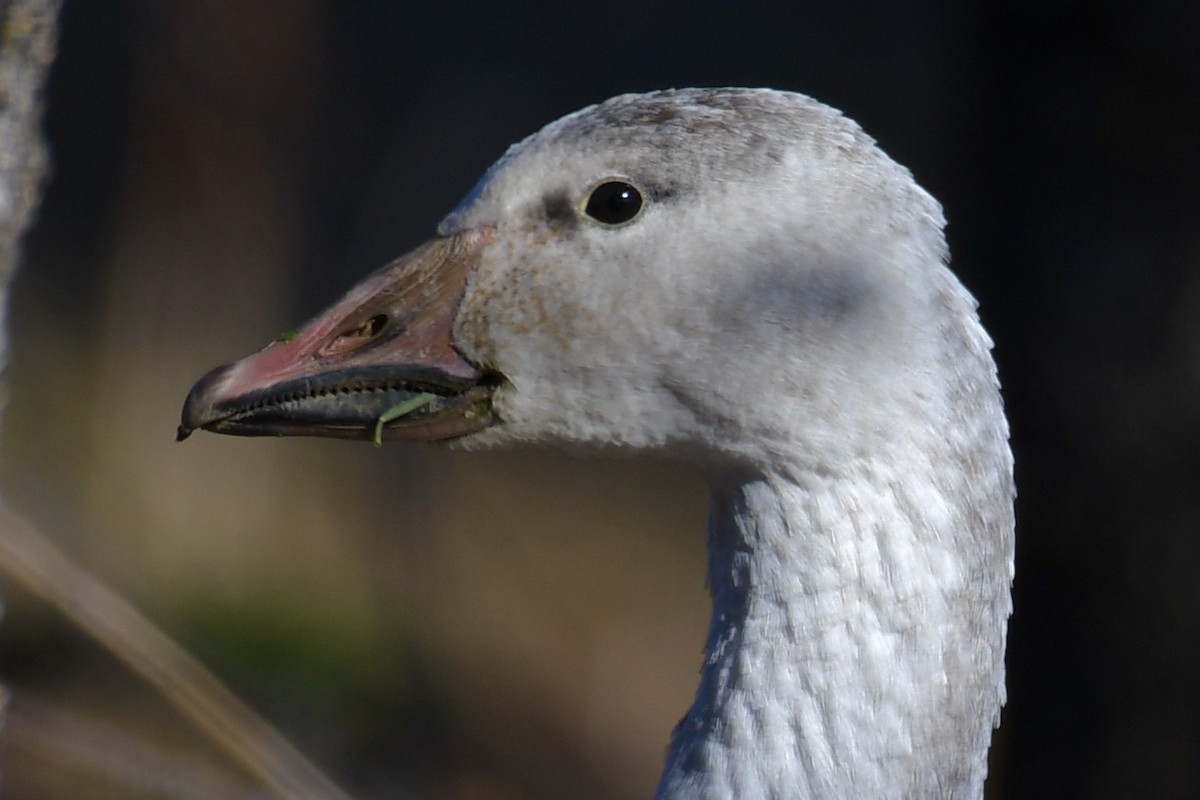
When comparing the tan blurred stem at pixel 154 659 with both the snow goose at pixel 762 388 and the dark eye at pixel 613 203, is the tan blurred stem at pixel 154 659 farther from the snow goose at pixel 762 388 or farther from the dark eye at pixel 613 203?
the dark eye at pixel 613 203

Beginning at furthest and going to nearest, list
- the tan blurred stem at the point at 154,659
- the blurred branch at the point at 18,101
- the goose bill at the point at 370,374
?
the goose bill at the point at 370,374, the tan blurred stem at the point at 154,659, the blurred branch at the point at 18,101

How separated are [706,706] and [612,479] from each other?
5.21 meters

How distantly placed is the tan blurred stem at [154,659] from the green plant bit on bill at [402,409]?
1.53ft

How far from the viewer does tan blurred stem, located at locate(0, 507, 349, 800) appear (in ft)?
5.37

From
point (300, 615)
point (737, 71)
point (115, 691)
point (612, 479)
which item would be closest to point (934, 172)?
point (737, 71)

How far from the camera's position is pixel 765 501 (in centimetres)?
207

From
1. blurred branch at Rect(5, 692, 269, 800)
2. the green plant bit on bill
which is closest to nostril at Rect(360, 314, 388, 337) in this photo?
the green plant bit on bill

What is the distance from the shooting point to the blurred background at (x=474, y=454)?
3922 millimetres

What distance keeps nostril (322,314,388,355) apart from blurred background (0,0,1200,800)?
2.56 m

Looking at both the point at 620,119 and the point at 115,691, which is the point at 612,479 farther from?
the point at 620,119

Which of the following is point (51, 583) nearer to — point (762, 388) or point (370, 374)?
point (370, 374)

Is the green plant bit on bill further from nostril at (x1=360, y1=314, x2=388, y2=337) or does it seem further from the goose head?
nostril at (x1=360, y1=314, x2=388, y2=337)

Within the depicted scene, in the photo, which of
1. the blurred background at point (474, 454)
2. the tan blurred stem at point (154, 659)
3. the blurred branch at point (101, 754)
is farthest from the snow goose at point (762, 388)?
the blurred background at point (474, 454)

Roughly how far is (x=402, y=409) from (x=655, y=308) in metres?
0.45
